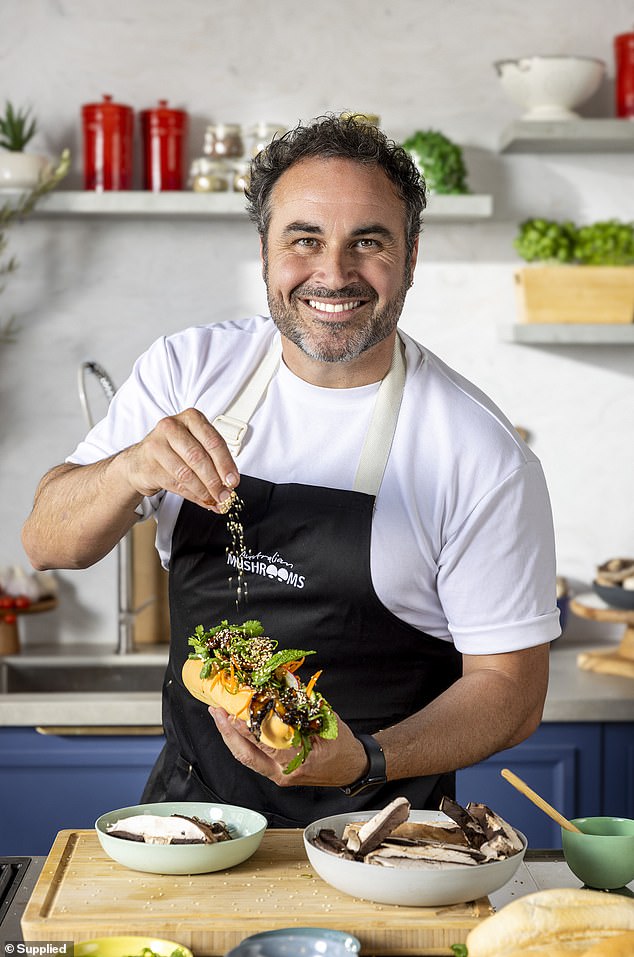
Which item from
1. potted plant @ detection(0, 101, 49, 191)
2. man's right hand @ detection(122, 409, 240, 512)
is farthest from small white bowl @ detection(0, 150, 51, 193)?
man's right hand @ detection(122, 409, 240, 512)

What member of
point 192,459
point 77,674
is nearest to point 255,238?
point 77,674

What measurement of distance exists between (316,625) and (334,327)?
1.35 feet

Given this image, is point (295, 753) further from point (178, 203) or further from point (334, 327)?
point (178, 203)

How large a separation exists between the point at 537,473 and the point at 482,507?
110 millimetres

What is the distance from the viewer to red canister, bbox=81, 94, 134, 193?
9.20 ft

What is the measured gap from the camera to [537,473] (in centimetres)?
166

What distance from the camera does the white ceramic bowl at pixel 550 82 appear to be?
8.96 feet

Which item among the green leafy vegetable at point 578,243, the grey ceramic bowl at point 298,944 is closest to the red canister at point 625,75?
the green leafy vegetable at point 578,243

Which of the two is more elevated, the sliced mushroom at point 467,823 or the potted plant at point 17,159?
the potted plant at point 17,159

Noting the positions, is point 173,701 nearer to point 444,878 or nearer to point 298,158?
point 444,878

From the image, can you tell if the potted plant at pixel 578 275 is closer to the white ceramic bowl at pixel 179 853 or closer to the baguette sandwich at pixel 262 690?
the baguette sandwich at pixel 262 690

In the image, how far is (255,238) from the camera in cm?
296

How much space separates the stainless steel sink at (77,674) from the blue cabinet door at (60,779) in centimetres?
39

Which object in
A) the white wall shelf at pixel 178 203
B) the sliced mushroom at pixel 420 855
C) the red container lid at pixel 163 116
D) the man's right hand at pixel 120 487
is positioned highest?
the red container lid at pixel 163 116
